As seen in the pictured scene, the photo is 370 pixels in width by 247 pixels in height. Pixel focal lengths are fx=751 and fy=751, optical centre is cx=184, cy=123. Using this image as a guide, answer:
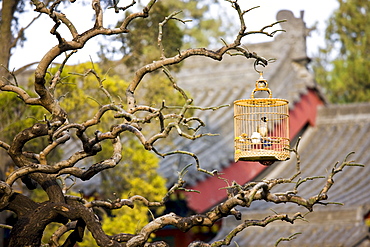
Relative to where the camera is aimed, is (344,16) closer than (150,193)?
No

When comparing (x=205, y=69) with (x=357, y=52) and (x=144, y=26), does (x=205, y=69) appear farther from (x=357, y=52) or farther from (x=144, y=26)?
(x=357, y=52)

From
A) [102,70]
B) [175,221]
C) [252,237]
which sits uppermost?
[102,70]

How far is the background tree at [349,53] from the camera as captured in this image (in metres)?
18.6

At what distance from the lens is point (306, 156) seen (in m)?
12.5

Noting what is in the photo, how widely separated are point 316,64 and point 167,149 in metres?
12.6

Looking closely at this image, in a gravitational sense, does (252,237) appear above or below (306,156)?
below

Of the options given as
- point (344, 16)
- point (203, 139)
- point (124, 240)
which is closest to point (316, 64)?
point (344, 16)

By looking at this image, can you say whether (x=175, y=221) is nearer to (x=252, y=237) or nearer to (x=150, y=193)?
(x=150, y=193)

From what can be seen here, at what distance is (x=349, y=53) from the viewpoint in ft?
66.1

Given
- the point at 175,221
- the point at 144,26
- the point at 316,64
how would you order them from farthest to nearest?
the point at 316,64 < the point at 144,26 < the point at 175,221

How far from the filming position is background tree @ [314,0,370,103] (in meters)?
18.6

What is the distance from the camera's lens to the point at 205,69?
14.1 m

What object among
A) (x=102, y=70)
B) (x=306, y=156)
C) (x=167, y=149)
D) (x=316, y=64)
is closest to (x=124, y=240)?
(x=102, y=70)

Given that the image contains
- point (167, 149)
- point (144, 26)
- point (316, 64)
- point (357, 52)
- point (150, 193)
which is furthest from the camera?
point (316, 64)
